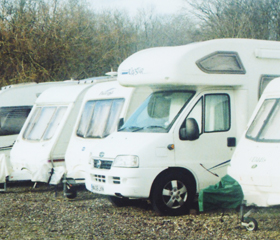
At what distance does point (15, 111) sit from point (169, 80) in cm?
702

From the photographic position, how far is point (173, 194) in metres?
8.78

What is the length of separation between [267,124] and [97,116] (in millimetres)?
4561

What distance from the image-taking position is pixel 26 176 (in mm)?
12047

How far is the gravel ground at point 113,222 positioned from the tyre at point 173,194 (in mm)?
157

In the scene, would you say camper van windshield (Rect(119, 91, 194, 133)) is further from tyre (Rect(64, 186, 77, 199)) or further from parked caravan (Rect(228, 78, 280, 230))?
tyre (Rect(64, 186, 77, 199))

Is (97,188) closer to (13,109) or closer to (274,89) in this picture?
(274,89)

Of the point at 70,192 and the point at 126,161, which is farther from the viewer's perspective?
the point at 70,192

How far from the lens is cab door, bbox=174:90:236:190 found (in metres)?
8.86

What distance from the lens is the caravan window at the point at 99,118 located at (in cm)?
1078

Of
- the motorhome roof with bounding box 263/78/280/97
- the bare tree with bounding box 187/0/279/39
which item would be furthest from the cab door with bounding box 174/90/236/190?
the bare tree with bounding box 187/0/279/39

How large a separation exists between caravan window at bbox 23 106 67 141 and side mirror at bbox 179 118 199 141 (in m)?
4.34

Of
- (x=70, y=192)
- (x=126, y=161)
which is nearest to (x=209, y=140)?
(x=126, y=161)

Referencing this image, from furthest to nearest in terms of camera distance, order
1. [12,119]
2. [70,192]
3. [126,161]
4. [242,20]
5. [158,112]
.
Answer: [242,20], [12,119], [70,192], [158,112], [126,161]

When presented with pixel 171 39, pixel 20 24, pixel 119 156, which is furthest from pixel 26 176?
pixel 171 39
